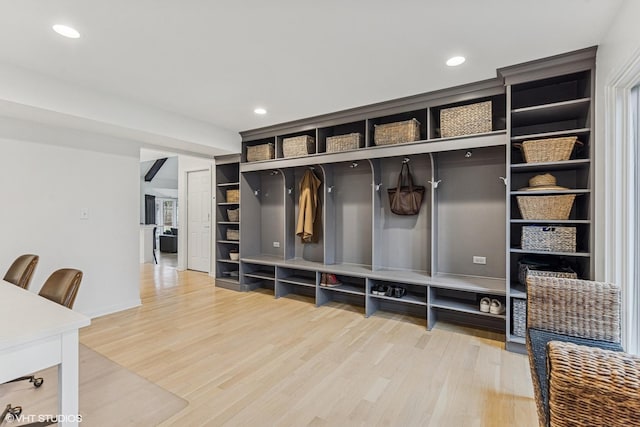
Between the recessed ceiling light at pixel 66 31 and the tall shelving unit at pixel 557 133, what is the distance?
10.7ft

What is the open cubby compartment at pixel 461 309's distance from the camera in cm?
314

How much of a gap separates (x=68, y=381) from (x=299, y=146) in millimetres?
3365

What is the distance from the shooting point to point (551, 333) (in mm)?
1882

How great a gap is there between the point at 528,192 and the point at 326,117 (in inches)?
94.2

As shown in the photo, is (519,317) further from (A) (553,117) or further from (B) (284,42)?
(B) (284,42)

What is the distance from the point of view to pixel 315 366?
96.7 inches

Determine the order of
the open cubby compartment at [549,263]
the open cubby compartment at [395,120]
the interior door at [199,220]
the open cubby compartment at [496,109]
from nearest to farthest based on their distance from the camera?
the open cubby compartment at [549,263]
the open cubby compartment at [496,109]
the open cubby compartment at [395,120]
the interior door at [199,220]

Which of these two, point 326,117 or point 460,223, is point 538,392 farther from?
point 326,117

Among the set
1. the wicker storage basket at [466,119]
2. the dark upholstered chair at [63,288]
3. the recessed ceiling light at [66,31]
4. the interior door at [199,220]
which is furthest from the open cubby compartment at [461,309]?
the interior door at [199,220]

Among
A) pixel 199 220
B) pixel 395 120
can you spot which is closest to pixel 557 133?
pixel 395 120

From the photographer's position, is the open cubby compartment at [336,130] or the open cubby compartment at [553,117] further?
the open cubby compartment at [336,130]

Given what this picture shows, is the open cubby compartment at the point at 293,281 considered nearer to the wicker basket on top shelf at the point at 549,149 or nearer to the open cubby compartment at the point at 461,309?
the open cubby compartment at the point at 461,309

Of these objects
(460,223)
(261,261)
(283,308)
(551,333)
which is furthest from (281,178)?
(551,333)

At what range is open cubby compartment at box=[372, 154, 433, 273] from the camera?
144 inches
